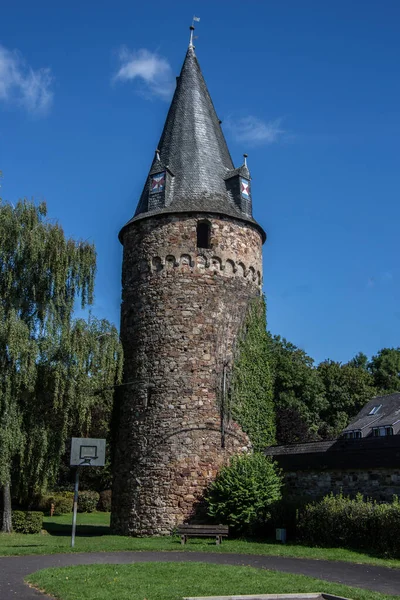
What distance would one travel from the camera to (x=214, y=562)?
14.0m

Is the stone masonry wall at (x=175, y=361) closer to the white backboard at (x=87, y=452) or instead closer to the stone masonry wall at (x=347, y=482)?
the stone masonry wall at (x=347, y=482)

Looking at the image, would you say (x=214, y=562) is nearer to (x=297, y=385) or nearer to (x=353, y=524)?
(x=353, y=524)

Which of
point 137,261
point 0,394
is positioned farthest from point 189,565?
point 137,261

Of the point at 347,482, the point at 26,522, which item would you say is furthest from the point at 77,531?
the point at 347,482

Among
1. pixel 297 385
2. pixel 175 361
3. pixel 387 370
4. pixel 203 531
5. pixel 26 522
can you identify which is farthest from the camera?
pixel 387 370

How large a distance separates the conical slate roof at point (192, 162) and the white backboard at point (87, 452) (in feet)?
29.4

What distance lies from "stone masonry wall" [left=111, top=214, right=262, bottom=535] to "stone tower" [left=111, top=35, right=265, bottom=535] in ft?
0.11

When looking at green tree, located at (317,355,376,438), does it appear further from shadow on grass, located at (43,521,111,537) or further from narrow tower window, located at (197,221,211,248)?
narrow tower window, located at (197,221,211,248)

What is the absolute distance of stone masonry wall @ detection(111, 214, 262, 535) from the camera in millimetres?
21094

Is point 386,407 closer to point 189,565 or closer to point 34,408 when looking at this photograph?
point 34,408

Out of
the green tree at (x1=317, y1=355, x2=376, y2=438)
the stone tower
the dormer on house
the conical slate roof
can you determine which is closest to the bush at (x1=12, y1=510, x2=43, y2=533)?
the stone tower

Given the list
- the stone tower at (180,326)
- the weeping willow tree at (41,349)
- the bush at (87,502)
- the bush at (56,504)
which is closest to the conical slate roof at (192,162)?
the stone tower at (180,326)

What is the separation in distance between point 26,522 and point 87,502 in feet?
46.0

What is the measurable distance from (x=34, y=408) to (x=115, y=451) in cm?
357
